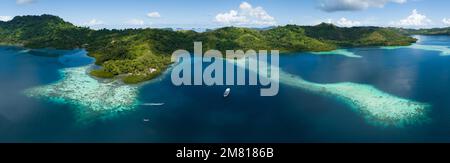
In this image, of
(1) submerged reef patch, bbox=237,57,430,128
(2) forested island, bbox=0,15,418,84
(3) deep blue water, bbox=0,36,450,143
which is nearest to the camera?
(3) deep blue water, bbox=0,36,450,143

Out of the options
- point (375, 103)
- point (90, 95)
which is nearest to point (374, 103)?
point (375, 103)

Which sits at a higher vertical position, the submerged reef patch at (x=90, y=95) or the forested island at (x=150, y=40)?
the forested island at (x=150, y=40)

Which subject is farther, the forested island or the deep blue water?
the forested island

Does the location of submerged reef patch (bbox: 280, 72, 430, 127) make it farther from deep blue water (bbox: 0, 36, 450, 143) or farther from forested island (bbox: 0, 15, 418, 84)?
forested island (bbox: 0, 15, 418, 84)

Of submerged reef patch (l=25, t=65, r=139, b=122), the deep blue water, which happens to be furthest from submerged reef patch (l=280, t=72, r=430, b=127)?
submerged reef patch (l=25, t=65, r=139, b=122)

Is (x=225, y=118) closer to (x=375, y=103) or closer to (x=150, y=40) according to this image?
(x=375, y=103)

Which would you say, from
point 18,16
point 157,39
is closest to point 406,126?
point 157,39

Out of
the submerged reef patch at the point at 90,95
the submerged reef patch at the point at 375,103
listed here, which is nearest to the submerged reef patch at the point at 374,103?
the submerged reef patch at the point at 375,103

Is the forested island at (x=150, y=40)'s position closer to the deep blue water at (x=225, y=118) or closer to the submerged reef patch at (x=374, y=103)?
the deep blue water at (x=225, y=118)
